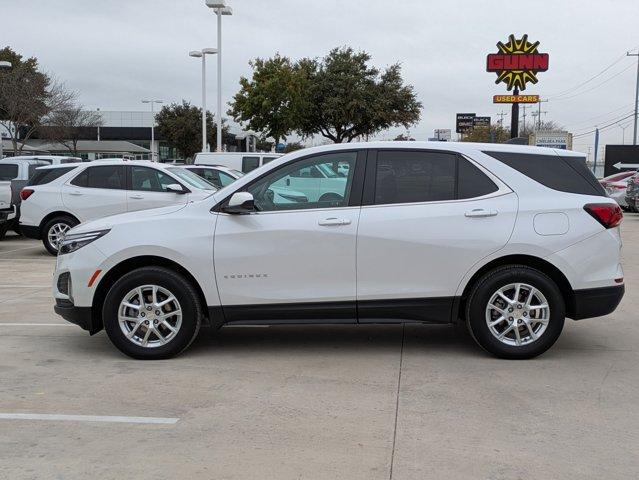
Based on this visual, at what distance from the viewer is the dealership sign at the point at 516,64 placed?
54.5 feet

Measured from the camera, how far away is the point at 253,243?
5.75 metres

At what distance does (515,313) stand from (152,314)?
10.0 feet

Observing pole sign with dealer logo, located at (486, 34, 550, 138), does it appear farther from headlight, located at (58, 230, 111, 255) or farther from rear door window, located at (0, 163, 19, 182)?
headlight, located at (58, 230, 111, 255)

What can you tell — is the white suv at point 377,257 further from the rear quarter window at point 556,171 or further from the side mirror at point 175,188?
the side mirror at point 175,188

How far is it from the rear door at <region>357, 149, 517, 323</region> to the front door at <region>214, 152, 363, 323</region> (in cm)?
14

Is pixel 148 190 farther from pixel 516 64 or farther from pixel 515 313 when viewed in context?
pixel 516 64

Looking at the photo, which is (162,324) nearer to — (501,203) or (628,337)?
(501,203)

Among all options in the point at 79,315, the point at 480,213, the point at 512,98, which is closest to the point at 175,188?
the point at 79,315

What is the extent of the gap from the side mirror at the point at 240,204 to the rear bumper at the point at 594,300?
2.81 metres

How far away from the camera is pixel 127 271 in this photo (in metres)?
5.98

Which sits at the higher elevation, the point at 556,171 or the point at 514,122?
the point at 514,122

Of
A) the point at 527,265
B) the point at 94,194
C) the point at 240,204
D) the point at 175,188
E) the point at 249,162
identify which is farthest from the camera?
the point at 249,162

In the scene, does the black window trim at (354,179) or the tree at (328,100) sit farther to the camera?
the tree at (328,100)

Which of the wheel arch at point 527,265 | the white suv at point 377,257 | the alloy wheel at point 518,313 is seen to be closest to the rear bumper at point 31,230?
the white suv at point 377,257
